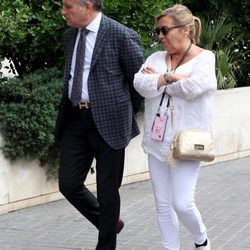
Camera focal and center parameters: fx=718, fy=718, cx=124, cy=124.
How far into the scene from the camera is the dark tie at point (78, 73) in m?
4.71

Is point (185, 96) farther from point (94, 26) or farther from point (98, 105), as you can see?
point (94, 26)

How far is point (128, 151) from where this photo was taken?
781 cm

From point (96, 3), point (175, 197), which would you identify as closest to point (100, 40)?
point (96, 3)

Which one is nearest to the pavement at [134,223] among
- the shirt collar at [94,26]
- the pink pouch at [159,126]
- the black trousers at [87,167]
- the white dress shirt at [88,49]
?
the black trousers at [87,167]

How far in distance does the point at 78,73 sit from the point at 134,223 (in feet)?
6.45

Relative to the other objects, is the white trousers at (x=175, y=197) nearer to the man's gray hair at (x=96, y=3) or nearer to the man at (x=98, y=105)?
the man at (x=98, y=105)

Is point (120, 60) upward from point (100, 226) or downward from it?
upward

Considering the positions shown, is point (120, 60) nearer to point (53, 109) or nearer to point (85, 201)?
point (85, 201)

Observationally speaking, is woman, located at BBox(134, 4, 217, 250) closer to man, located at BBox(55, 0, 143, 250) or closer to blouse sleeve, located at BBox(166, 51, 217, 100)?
blouse sleeve, located at BBox(166, 51, 217, 100)

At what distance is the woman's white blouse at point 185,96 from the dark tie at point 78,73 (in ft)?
1.34

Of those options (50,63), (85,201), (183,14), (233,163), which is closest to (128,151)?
(50,63)

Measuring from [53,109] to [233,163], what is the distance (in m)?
3.31

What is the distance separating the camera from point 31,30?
6.88 metres

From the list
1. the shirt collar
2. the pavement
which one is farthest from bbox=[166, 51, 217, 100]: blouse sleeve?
the pavement
